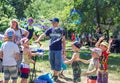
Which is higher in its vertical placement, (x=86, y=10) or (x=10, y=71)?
(x=86, y=10)

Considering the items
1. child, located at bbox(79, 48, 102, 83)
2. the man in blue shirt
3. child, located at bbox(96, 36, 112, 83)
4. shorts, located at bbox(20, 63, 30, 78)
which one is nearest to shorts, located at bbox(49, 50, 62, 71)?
the man in blue shirt

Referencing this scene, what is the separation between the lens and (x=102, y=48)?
7.99 meters

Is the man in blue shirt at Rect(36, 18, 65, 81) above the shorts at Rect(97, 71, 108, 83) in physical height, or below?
above

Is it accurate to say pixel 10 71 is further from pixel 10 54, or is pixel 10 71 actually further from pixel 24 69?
pixel 24 69

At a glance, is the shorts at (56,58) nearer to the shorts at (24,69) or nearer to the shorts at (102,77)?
the shorts at (24,69)

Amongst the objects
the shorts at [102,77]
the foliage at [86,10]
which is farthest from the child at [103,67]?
the foliage at [86,10]

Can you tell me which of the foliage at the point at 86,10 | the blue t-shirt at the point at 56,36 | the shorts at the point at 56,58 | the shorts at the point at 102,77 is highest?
the foliage at the point at 86,10

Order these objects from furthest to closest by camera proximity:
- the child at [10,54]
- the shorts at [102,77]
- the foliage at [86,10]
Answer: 1. the foliage at [86,10]
2. the child at [10,54]
3. the shorts at [102,77]

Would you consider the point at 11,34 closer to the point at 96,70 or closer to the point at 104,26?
the point at 96,70

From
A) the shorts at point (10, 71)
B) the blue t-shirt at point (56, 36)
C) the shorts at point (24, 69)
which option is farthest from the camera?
the blue t-shirt at point (56, 36)

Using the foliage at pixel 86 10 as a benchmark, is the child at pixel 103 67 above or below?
below

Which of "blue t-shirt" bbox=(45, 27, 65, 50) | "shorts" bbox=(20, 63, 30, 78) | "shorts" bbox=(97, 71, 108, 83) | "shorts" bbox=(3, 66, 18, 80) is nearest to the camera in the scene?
"shorts" bbox=(97, 71, 108, 83)

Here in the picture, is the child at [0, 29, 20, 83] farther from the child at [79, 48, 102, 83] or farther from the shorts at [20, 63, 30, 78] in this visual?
the child at [79, 48, 102, 83]

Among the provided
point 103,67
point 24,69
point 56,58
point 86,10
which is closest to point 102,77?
point 103,67
